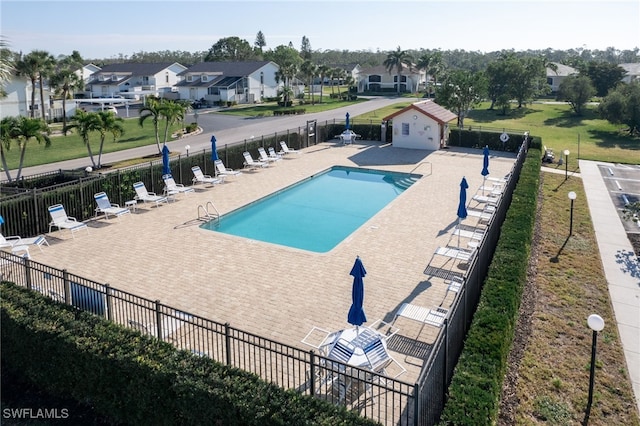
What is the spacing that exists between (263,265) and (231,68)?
6453 centimetres

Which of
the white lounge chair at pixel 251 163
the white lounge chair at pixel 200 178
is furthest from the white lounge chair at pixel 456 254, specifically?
the white lounge chair at pixel 251 163

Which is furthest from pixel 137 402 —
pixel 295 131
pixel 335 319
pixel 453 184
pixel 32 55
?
pixel 32 55

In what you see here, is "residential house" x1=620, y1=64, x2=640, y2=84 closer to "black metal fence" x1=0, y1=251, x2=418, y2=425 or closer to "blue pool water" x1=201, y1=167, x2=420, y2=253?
"blue pool water" x1=201, y1=167, x2=420, y2=253

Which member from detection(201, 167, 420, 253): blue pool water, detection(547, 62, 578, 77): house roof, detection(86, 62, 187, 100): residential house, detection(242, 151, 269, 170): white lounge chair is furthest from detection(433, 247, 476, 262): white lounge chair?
detection(547, 62, 578, 77): house roof

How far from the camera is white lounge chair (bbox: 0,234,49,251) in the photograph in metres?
15.2

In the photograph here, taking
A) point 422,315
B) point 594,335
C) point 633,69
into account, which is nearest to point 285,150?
point 422,315

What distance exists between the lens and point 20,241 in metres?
15.5

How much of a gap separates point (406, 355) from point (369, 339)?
4.08 ft

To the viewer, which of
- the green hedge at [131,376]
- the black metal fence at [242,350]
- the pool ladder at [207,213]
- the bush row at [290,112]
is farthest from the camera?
the bush row at [290,112]

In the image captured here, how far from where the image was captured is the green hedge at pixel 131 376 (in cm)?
701

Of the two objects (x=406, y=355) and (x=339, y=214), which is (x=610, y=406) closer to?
(x=406, y=355)

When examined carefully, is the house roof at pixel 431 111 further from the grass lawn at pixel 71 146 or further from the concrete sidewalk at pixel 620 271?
the grass lawn at pixel 71 146

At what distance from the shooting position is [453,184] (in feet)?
81.0

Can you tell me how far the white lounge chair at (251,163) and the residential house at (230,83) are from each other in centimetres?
4362
